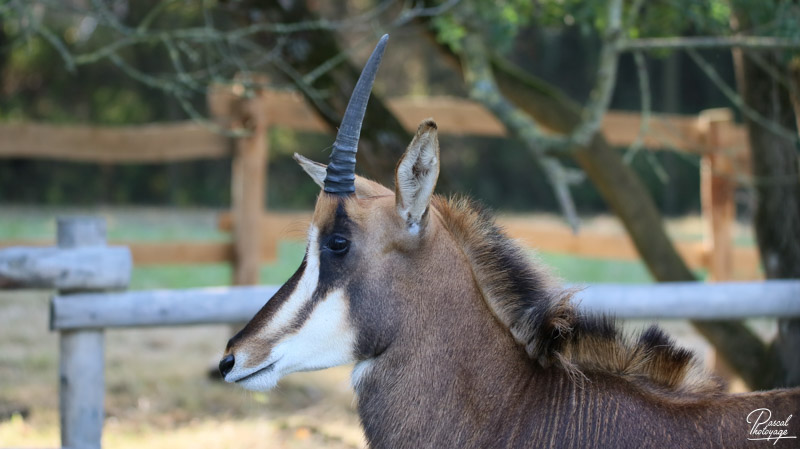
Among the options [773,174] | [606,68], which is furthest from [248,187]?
[773,174]

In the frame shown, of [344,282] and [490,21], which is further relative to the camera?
[490,21]

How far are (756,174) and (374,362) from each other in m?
3.79

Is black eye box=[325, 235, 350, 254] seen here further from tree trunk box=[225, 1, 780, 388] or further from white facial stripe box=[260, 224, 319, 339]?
tree trunk box=[225, 1, 780, 388]

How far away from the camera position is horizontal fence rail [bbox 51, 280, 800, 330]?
3.85 meters

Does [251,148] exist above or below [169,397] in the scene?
above

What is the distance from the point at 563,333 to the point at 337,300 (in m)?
0.71

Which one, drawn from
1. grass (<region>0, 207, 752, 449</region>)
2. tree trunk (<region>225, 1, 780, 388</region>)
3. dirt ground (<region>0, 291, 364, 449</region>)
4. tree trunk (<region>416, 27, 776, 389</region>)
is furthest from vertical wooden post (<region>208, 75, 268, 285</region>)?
tree trunk (<region>416, 27, 776, 389</region>)

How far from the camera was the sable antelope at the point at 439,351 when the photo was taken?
2.37 metres

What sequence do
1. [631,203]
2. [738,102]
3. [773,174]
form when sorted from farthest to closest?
1. [631,203]
2. [773,174]
3. [738,102]

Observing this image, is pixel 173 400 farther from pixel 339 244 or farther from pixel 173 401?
pixel 339 244

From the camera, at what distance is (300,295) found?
2410 millimetres

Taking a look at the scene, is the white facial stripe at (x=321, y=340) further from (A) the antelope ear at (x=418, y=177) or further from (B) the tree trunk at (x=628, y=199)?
(B) the tree trunk at (x=628, y=199)

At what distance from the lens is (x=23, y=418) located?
212 inches

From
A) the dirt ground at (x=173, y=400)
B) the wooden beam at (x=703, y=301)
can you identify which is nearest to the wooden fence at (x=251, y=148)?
the dirt ground at (x=173, y=400)
